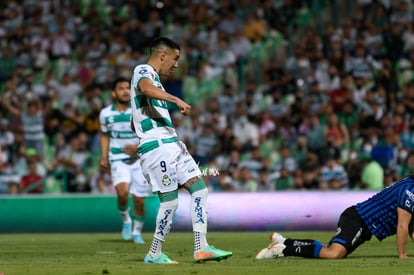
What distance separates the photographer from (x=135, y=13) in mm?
31609

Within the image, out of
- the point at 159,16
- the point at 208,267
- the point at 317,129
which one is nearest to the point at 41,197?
the point at 317,129

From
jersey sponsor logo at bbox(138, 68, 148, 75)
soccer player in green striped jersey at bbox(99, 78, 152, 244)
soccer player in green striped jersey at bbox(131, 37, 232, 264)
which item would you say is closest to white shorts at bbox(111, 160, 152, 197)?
soccer player in green striped jersey at bbox(99, 78, 152, 244)

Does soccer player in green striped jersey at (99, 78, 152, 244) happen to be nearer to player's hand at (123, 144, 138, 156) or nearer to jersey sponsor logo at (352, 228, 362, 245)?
player's hand at (123, 144, 138, 156)

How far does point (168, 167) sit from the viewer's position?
12.3 m

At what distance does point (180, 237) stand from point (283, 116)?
7.93 metres

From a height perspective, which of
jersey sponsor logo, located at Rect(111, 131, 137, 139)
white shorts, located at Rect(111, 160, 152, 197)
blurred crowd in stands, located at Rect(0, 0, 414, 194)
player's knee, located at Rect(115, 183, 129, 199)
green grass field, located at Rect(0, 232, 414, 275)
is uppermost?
blurred crowd in stands, located at Rect(0, 0, 414, 194)

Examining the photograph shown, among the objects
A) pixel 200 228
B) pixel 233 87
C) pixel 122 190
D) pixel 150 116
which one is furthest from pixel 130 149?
pixel 233 87

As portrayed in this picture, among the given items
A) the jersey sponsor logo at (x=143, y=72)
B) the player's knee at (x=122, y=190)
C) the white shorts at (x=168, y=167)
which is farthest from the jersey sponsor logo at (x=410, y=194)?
the player's knee at (x=122, y=190)

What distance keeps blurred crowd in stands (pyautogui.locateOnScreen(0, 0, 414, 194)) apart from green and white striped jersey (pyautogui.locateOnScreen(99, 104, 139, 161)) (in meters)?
7.13

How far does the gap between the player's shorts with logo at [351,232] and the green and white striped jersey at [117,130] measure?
6158 mm

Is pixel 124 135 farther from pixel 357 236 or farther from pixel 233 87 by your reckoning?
pixel 233 87

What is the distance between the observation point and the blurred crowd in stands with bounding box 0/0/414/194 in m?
25.4

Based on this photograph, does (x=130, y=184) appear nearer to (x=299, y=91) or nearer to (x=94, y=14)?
(x=299, y=91)

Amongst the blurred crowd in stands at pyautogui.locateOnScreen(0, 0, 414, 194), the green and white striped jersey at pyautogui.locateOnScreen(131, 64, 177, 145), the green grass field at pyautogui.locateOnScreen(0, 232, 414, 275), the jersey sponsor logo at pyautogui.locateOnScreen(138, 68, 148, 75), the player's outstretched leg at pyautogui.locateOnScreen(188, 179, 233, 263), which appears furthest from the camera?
the blurred crowd in stands at pyautogui.locateOnScreen(0, 0, 414, 194)
